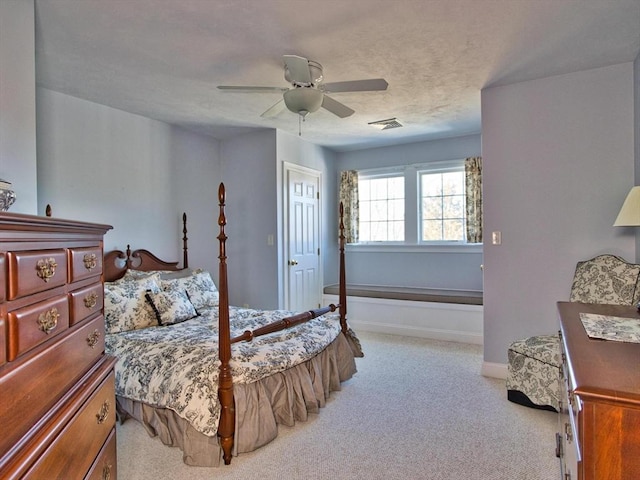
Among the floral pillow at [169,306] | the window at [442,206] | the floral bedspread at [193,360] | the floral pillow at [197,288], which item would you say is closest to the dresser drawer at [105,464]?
the floral bedspread at [193,360]

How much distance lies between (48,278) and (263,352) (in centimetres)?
156

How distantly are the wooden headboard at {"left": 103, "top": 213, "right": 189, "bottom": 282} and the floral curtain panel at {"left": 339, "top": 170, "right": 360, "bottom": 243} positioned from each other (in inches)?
97.7

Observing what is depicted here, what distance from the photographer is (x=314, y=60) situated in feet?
8.89

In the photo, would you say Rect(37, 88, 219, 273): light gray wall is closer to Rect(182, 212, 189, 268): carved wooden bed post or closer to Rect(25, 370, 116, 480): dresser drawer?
Rect(182, 212, 189, 268): carved wooden bed post

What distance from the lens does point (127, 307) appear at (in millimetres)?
2992

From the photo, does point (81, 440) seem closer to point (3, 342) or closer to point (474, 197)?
point (3, 342)

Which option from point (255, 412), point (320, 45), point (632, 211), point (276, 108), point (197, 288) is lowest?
point (255, 412)

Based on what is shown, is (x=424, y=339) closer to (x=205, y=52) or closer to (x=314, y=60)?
(x=314, y=60)

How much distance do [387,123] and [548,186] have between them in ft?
6.20

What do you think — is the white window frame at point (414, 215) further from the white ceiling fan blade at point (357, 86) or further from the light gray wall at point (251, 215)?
the white ceiling fan blade at point (357, 86)

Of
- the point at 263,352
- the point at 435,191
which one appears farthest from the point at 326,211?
the point at 263,352

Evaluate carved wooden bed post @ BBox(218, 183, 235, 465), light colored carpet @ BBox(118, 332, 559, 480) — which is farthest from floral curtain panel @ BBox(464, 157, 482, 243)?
carved wooden bed post @ BBox(218, 183, 235, 465)

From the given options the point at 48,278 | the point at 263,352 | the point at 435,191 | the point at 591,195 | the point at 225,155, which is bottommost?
the point at 263,352

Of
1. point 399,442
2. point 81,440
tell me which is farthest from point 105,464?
point 399,442
